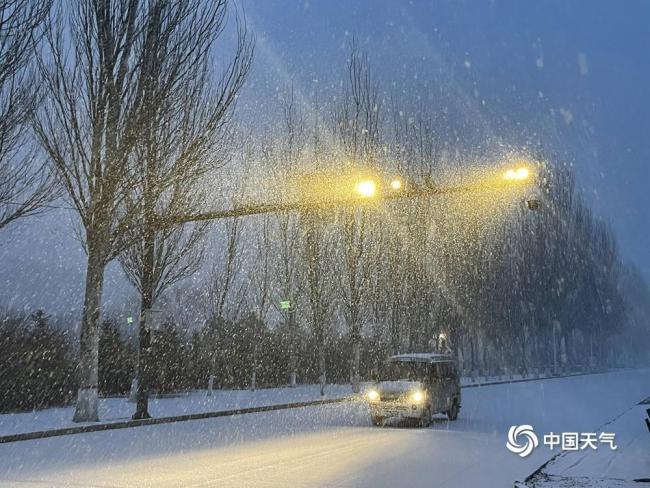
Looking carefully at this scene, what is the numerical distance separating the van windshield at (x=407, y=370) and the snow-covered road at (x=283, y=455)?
1.29 meters

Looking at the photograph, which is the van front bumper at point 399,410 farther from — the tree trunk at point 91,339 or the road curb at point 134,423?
the tree trunk at point 91,339

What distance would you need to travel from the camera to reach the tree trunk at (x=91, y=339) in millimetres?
17344

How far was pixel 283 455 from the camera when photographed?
11.7 m

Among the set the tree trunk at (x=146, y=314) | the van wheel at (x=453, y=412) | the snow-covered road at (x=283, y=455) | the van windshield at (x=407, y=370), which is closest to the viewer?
the snow-covered road at (x=283, y=455)

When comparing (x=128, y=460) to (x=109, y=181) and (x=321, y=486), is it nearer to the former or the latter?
(x=321, y=486)

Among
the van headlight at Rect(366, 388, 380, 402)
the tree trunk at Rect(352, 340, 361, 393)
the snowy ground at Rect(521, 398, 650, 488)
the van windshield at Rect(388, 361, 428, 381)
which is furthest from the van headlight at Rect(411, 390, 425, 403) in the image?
the tree trunk at Rect(352, 340, 361, 393)

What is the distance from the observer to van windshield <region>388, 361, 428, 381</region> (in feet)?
58.9

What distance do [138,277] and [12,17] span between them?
9028 millimetres

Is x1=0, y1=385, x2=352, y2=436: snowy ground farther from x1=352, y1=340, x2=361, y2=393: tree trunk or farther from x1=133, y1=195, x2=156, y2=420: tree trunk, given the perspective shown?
x1=352, y1=340, x2=361, y2=393: tree trunk

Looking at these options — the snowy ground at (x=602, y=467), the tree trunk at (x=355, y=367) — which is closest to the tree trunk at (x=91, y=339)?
the snowy ground at (x=602, y=467)

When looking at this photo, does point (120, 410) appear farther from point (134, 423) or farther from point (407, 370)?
point (407, 370)

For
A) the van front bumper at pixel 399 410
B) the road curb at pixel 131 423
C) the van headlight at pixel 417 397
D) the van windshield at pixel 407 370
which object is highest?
the van windshield at pixel 407 370

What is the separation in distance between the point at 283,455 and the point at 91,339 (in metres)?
8.43

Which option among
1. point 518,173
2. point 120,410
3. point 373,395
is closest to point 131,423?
point 120,410
